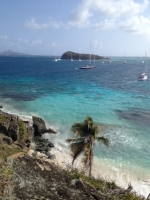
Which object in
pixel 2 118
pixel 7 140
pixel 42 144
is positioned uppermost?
pixel 2 118

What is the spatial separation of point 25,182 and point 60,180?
183 centimetres

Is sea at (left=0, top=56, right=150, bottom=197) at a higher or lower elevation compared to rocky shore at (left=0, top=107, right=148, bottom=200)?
lower

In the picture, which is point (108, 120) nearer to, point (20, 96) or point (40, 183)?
point (20, 96)

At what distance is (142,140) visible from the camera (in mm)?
38750

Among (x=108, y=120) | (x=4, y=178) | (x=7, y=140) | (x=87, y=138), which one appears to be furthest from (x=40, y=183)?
(x=108, y=120)

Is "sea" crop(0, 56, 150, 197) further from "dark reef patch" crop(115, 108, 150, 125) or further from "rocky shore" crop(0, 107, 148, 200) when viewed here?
"rocky shore" crop(0, 107, 148, 200)

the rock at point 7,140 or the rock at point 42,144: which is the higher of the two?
the rock at point 7,140

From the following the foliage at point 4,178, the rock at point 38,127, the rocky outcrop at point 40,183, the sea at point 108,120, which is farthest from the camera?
the rock at point 38,127

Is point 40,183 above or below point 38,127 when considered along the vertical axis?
above

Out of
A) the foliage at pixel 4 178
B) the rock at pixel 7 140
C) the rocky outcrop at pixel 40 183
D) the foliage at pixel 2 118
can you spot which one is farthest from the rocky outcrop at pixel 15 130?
the foliage at pixel 4 178

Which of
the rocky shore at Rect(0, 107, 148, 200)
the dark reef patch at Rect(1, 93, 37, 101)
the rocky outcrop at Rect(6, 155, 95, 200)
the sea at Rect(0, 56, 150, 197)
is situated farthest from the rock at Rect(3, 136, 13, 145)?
the dark reef patch at Rect(1, 93, 37, 101)

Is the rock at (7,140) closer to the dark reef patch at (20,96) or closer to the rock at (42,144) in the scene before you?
the rock at (42,144)

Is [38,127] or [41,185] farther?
[38,127]

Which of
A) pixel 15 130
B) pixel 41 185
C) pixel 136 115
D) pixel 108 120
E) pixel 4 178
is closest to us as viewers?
pixel 4 178
